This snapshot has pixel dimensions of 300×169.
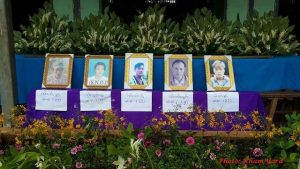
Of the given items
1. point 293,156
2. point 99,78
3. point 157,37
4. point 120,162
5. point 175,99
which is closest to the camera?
point 120,162

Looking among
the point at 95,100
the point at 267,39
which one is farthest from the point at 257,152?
the point at 267,39

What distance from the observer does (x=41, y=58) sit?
4848 mm

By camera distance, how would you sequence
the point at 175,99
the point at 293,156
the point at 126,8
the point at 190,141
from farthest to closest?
the point at 126,8 → the point at 175,99 → the point at 190,141 → the point at 293,156

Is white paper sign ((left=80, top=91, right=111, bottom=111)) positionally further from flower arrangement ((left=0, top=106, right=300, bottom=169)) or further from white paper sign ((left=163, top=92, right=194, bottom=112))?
flower arrangement ((left=0, top=106, right=300, bottom=169))

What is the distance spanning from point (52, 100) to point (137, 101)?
2.98ft

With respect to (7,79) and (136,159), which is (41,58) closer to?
(7,79)

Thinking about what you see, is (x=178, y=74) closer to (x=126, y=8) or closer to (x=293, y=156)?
(x=293, y=156)

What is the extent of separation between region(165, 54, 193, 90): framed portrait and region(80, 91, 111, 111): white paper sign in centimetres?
68

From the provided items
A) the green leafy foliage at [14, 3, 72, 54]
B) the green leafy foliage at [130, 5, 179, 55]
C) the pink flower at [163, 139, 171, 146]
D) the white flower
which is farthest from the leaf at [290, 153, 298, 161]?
the green leafy foliage at [14, 3, 72, 54]

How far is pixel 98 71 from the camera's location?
4.68 metres

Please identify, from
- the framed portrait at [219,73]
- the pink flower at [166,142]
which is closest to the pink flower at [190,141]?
the pink flower at [166,142]

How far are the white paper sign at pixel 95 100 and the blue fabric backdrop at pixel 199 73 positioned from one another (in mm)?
385

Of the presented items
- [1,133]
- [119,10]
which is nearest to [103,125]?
[1,133]

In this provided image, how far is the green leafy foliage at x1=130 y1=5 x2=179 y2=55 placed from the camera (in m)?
4.93
